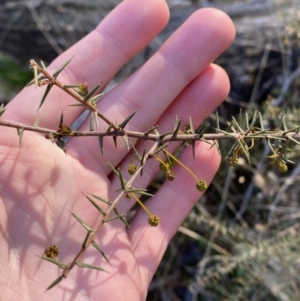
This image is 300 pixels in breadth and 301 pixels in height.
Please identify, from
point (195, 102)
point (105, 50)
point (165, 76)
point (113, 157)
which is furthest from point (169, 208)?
point (105, 50)

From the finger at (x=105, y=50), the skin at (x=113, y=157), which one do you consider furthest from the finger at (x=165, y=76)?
the finger at (x=105, y=50)

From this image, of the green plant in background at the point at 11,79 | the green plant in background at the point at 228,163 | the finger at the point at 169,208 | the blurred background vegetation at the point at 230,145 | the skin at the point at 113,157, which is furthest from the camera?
the green plant in background at the point at 11,79

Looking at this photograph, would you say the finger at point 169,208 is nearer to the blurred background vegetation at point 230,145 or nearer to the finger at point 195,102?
the finger at point 195,102

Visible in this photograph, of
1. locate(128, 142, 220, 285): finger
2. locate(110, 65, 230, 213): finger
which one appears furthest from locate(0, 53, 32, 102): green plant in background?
locate(128, 142, 220, 285): finger

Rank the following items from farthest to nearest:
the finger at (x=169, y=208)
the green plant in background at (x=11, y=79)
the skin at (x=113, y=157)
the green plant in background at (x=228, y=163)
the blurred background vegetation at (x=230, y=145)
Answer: the green plant in background at (x=11, y=79)
the blurred background vegetation at (x=230, y=145)
the finger at (x=169, y=208)
the skin at (x=113, y=157)
the green plant in background at (x=228, y=163)

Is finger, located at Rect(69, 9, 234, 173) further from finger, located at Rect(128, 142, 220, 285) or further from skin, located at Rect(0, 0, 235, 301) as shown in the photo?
finger, located at Rect(128, 142, 220, 285)

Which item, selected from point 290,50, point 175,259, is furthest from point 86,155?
point 290,50

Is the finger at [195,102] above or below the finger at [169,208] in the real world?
above

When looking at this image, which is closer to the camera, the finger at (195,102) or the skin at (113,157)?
the skin at (113,157)

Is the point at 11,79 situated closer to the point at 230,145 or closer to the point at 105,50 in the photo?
the point at 105,50
